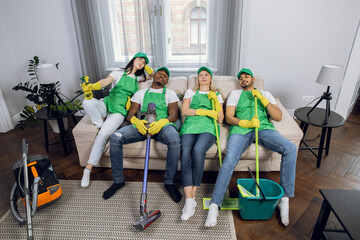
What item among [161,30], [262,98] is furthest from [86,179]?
[161,30]

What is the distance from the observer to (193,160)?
204 centimetres

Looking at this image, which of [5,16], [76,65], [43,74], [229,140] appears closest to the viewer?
[229,140]

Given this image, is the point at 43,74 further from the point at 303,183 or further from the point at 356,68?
the point at 356,68

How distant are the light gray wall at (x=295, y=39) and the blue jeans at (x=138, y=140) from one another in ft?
4.90

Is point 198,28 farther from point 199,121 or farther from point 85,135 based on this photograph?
point 85,135

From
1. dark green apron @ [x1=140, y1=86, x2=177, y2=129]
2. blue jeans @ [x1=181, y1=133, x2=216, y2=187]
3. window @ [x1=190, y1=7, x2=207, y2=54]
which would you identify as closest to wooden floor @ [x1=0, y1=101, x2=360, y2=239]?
blue jeans @ [x1=181, y1=133, x2=216, y2=187]

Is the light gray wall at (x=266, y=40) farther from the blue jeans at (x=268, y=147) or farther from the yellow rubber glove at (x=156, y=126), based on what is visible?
the yellow rubber glove at (x=156, y=126)

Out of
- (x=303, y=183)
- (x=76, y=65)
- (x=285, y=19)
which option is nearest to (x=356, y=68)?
(x=285, y=19)

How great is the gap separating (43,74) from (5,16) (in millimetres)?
1227

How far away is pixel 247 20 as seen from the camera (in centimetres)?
287

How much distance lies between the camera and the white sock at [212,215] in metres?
1.79

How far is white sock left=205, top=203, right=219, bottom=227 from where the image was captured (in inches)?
70.6

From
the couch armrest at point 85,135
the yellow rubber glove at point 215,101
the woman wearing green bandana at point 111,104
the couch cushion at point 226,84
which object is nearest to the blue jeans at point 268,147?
the yellow rubber glove at point 215,101

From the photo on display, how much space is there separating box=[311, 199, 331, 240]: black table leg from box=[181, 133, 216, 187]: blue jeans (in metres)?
0.85
